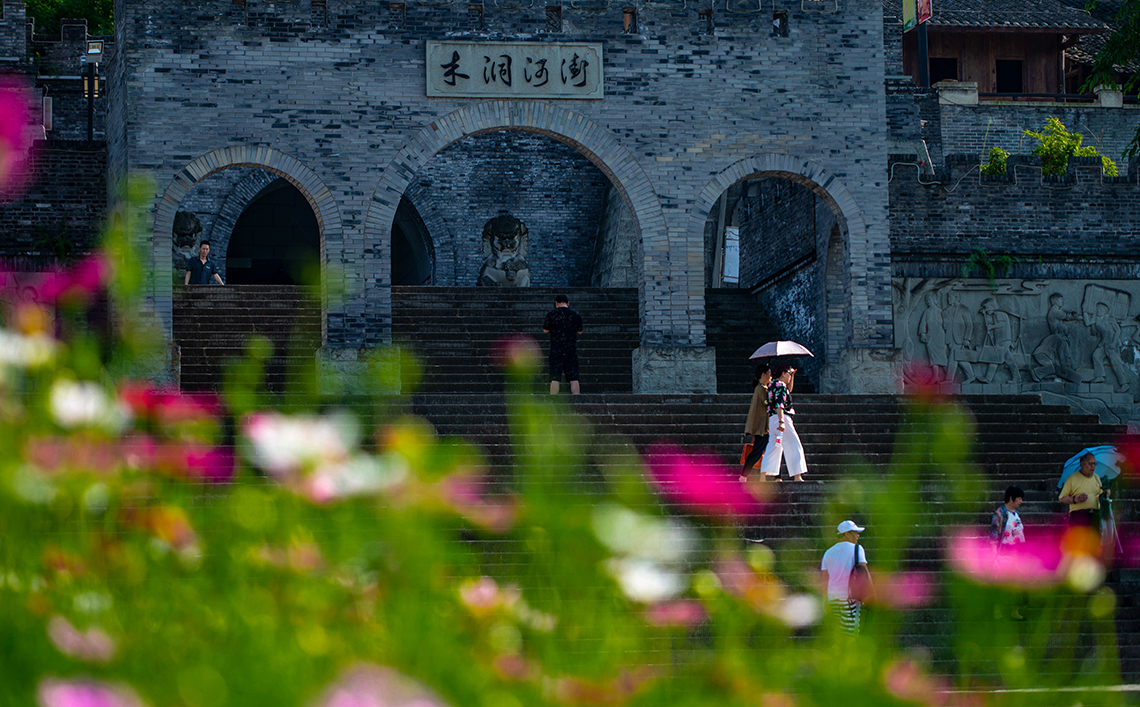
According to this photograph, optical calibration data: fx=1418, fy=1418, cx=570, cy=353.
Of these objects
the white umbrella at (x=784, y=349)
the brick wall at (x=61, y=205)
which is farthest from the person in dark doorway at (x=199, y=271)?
the white umbrella at (x=784, y=349)

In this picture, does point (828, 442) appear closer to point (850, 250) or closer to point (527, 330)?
point (850, 250)

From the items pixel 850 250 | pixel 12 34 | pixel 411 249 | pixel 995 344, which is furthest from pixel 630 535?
pixel 12 34

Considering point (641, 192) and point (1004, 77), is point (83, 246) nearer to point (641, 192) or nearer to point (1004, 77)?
point (641, 192)

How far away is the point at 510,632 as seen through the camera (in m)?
2.72

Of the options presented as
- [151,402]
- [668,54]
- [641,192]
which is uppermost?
[668,54]

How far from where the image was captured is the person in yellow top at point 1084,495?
12523 millimetres

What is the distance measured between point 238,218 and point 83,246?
24.0 feet

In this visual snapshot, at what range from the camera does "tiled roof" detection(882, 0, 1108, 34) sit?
36281 millimetres

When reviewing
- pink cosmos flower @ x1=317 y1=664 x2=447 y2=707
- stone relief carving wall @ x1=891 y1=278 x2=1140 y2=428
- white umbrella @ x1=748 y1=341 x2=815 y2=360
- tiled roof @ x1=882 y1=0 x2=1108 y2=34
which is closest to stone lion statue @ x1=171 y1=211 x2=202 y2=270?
stone relief carving wall @ x1=891 y1=278 x2=1140 y2=428

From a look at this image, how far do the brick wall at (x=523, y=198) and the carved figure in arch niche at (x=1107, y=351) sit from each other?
1068cm

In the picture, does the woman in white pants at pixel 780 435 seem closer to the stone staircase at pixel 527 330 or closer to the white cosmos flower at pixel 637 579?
the stone staircase at pixel 527 330

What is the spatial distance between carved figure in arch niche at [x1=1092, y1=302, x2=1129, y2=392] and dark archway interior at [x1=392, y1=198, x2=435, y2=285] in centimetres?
1266

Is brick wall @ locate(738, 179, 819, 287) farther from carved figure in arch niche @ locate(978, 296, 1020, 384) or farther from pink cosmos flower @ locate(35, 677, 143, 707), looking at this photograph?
pink cosmos flower @ locate(35, 677, 143, 707)

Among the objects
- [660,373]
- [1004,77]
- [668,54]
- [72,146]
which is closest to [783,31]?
[668,54]
